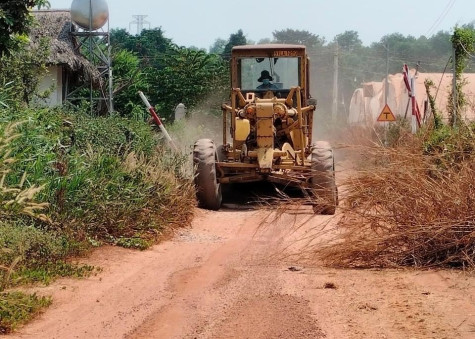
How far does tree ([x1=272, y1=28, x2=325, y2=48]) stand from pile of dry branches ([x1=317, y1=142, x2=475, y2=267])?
63320mm

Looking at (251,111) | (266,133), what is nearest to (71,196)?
(266,133)

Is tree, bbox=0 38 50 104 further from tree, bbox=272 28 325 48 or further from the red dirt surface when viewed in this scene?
tree, bbox=272 28 325 48

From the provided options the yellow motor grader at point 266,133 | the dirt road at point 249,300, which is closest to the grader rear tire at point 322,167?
the yellow motor grader at point 266,133

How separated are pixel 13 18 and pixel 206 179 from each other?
5.14 metres

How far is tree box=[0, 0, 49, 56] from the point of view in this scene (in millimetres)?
11930

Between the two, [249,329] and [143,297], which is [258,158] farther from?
[249,329]

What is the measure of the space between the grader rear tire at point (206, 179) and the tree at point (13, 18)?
4542 mm

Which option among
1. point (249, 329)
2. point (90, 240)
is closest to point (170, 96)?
point (90, 240)

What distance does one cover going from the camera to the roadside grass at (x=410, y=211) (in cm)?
953

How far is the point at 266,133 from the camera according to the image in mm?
16047

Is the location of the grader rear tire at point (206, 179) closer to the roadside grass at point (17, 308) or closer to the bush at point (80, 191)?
the bush at point (80, 191)

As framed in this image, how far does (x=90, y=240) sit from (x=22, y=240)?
1781 mm

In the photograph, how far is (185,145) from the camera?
781 inches

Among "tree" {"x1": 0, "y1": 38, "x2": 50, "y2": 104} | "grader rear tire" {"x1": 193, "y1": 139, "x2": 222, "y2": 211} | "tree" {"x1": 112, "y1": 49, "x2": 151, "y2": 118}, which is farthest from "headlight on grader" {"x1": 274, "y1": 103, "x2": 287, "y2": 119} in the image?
"tree" {"x1": 112, "y1": 49, "x2": 151, "y2": 118}
